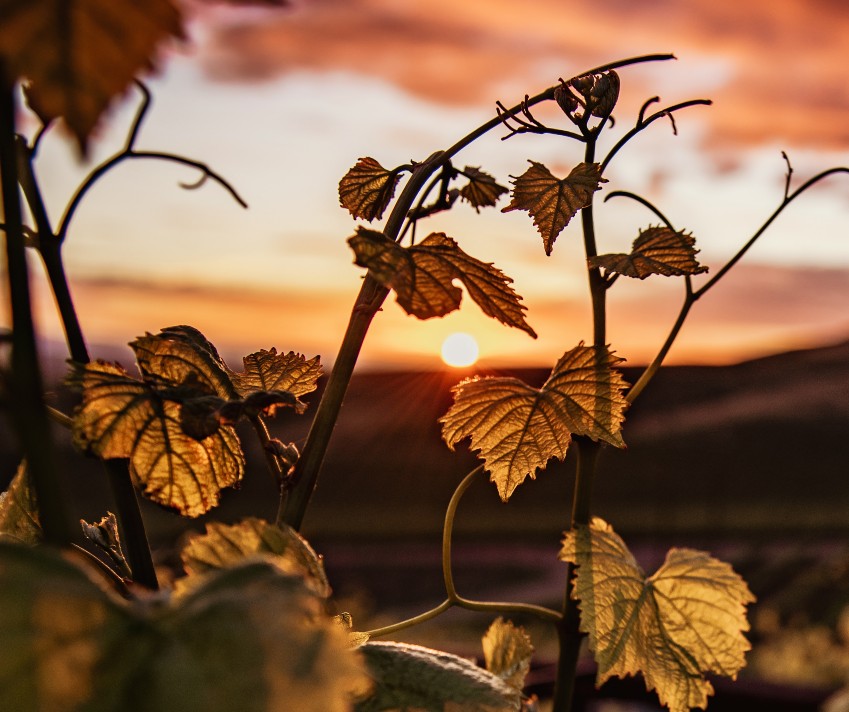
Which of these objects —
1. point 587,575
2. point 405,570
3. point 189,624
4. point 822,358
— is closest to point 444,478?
point 405,570

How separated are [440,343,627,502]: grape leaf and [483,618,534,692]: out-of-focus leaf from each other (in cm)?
19

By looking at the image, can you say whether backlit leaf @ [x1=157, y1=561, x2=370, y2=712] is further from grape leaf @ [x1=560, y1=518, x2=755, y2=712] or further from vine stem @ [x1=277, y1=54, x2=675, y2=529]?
grape leaf @ [x1=560, y1=518, x2=755, y2=712]

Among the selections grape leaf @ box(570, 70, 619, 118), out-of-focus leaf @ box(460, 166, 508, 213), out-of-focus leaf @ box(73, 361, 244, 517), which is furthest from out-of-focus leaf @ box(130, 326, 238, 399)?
grape leaf @ box(570, 70, 619, 118)

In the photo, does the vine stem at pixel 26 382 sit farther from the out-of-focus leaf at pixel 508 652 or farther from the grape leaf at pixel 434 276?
the out-of-focus leaf at pixel 508 652

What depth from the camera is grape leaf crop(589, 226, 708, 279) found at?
28.6 inches

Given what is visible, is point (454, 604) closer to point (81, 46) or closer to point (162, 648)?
point (162, 648)

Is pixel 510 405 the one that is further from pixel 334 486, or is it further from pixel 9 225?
pixel 334 486

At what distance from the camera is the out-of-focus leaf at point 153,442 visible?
0.52m

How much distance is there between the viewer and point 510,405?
2.49 ft

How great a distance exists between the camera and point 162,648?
1.13ft

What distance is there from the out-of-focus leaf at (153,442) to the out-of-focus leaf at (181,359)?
0.10 feet

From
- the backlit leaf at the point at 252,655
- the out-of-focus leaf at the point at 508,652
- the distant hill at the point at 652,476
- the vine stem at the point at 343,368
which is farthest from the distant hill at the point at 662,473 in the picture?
the backlit leaf at the point at 252,655

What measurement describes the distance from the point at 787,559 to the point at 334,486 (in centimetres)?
291

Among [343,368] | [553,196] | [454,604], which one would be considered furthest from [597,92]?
[454,604]
